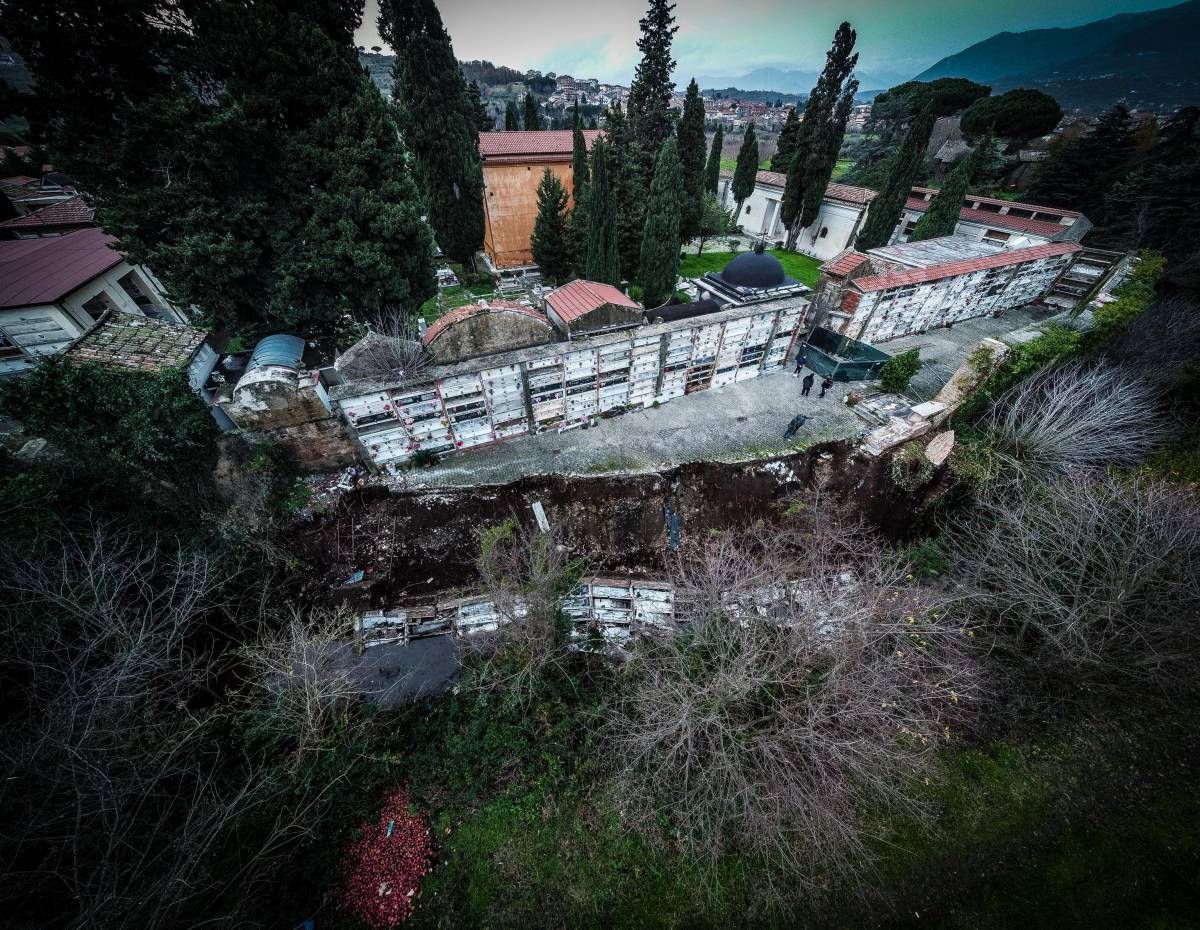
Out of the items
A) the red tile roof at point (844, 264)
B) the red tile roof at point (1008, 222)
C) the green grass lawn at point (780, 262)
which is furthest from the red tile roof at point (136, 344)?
the red tile roof at point (1008, 222)

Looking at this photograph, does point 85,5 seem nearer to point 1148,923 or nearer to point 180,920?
point 180,920

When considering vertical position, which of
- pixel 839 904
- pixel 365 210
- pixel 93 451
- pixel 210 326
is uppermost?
pixel 365 210

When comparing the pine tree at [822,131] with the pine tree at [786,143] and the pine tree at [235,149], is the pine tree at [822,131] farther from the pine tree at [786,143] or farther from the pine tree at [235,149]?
the pine tree at [235,149]

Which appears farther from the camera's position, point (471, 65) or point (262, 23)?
point (471, 65)

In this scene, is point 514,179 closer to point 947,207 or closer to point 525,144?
point 525,144


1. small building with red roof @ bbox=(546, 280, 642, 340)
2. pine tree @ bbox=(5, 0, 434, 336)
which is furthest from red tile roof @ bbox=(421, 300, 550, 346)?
pine tree @ bbox=(5, 0, 434, 336)

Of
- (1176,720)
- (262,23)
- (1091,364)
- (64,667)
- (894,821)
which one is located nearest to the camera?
(64,667)

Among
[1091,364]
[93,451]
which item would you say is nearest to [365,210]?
[93,451]
